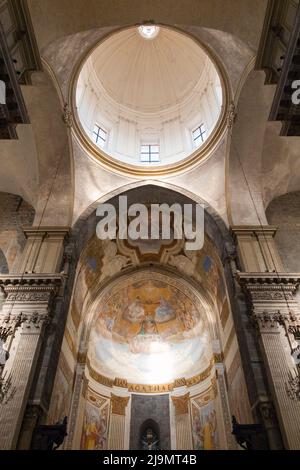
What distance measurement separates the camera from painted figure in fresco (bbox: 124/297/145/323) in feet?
57.7

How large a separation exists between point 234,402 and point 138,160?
11.5 m

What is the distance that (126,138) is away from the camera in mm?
17469

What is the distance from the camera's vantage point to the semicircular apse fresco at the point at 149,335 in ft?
52.4

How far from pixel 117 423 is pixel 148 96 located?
16.7 meters

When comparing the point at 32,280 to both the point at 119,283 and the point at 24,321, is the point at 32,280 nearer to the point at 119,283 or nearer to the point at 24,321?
the point at 24,321

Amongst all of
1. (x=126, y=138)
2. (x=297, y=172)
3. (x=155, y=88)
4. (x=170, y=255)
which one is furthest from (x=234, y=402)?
(x=155, y=88)

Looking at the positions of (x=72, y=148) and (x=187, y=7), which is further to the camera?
(x=72, y=148)

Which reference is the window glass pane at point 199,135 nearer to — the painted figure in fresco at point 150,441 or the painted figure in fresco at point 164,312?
the painted figure in fresco at point 164,312

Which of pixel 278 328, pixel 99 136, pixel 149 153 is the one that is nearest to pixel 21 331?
pixel 278 328

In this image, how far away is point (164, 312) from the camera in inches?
698

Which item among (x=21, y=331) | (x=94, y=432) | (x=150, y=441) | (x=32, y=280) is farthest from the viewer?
(x=150, y=441)

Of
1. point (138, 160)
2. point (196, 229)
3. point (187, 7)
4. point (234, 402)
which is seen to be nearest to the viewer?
point (187, 7)

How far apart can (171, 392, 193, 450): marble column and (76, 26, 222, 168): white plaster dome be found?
36.3 feet

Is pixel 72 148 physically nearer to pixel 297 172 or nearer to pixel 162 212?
pixel 162 212
